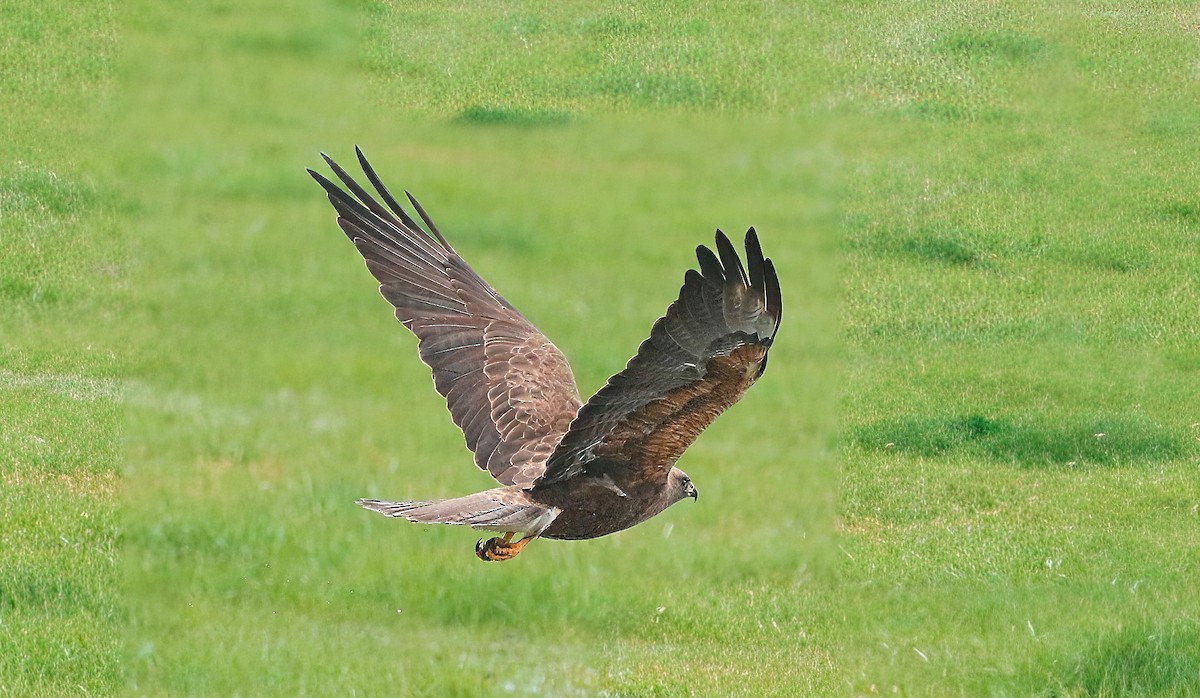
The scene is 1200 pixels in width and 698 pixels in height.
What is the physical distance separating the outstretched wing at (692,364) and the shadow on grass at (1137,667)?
3.11 meters

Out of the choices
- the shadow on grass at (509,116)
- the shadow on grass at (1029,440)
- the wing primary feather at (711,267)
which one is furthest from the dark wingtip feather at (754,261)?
the shadow on grass at (509,116)

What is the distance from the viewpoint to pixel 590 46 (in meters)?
20.8

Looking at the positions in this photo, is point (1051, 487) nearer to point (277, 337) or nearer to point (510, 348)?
point (510, 348)

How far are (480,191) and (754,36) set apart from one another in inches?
157

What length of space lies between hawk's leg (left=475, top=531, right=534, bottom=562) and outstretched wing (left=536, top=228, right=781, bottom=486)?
56cm

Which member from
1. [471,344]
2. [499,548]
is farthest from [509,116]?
[499,548]

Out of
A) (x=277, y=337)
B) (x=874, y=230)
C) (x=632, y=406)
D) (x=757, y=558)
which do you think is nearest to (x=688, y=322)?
(x=632, y=406)

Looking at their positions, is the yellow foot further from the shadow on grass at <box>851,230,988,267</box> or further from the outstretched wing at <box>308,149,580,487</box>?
the shadow on grass at <box>851,230,988,267</box>

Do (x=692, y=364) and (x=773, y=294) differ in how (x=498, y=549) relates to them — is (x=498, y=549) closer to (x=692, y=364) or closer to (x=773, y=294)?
(x=692, y=364)

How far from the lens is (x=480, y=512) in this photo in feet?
24.4

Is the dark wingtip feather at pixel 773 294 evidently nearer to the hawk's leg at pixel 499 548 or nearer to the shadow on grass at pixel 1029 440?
the hawk's leg at pixel 499 548

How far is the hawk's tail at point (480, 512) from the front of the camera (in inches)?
280

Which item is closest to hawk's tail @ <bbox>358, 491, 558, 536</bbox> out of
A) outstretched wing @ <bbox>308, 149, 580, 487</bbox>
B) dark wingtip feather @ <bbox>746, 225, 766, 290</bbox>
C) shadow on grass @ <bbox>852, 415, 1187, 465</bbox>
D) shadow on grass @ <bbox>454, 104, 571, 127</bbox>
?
Answer: outstretched wing @ <bbox>308, 149, 580, 487</bbox>

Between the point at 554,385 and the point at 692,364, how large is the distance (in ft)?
7.00
